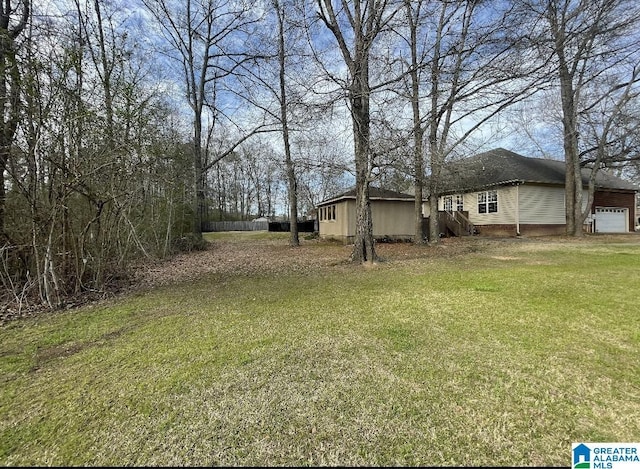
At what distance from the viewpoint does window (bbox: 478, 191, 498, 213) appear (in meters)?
17.5

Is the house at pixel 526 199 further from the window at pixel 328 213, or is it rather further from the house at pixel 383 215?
the window at pixel 328 213

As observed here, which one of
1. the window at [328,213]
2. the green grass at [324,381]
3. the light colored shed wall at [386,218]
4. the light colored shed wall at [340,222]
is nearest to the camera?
the green grass at [324,381]

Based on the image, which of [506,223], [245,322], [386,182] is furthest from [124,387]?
[506,223]

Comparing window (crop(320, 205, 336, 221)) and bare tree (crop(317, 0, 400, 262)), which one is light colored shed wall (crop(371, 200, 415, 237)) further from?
bare tree (crop(317, 0, 400, 262))

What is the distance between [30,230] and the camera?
184 inches

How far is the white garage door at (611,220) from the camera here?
724 inches

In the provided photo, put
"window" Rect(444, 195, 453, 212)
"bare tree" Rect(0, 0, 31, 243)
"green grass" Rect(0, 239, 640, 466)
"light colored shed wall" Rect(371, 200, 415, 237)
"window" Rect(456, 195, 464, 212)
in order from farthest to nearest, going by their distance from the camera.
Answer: "window" Rect(444, 195, 453, 212) → "window" Rect(456, 195, 464, 212) → "light colored shed wall" Rect(371, 200, 415, 237) → "bare tree" Rect(0, 0, 31, 243) → "green grass" Rect(0, 239, 640, 466)

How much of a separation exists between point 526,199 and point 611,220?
24.3 feet

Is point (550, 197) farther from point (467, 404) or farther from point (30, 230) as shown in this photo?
point (30, 230)

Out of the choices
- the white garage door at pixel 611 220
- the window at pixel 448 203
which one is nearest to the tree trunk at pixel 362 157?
the window at pixel 448 203

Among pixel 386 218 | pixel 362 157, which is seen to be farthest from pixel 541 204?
pixel 362 157

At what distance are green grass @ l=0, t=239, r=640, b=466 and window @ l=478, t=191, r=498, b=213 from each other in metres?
14.2

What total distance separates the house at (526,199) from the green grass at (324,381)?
12796 mm

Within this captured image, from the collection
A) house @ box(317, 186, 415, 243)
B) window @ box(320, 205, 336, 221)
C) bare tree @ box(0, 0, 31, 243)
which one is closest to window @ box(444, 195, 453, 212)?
house @ box(317, 186, 415, 243)
